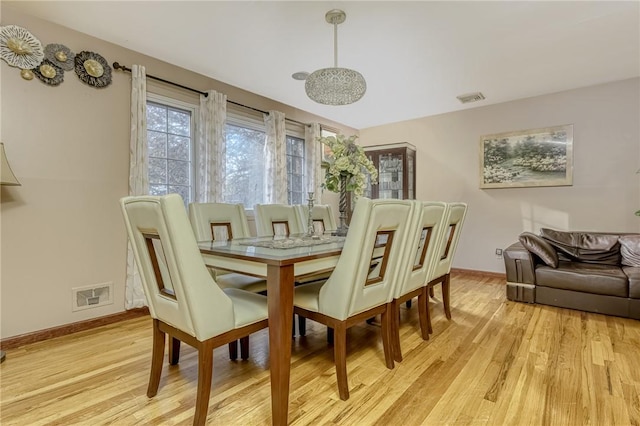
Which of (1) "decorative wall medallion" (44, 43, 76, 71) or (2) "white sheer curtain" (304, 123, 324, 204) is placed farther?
(2) "white sheer curtain" (304, 123, 324, 204)

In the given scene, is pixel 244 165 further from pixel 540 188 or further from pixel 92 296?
pixel 540 188

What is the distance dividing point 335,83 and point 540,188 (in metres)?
3.36

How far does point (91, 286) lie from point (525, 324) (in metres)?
3.73

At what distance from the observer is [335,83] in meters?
2.47

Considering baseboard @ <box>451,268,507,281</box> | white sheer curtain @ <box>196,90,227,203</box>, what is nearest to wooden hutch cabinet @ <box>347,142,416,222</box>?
baseboard @ <box>451,268,507,281</box>

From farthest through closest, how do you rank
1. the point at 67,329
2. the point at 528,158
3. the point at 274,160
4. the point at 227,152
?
the point at 528,158 < the point at 274,160 < the point at 227,152 < the point at 67,329

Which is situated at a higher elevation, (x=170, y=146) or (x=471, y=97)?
(x=471, y=97)

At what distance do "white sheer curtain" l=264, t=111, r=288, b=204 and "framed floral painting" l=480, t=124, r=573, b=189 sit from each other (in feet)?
9.51

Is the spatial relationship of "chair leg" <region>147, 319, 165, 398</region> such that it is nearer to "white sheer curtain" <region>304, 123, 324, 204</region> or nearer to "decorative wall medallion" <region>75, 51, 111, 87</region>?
"decorative wall medallion" <region>75, 51, 111, 87</region>

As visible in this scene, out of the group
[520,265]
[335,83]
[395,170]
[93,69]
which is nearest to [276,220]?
[335,83]

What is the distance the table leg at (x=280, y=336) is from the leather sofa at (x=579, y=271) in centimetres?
295

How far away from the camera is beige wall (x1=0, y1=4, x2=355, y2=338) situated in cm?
233

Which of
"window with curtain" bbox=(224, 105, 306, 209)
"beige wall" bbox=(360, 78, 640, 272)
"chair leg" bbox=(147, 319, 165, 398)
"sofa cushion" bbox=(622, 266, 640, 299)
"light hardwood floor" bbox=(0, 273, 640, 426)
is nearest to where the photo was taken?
"light hardwood floor" bbox=(0, 273, 640, 426)

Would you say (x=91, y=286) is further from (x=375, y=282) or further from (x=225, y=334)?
(x=375, y=282)
